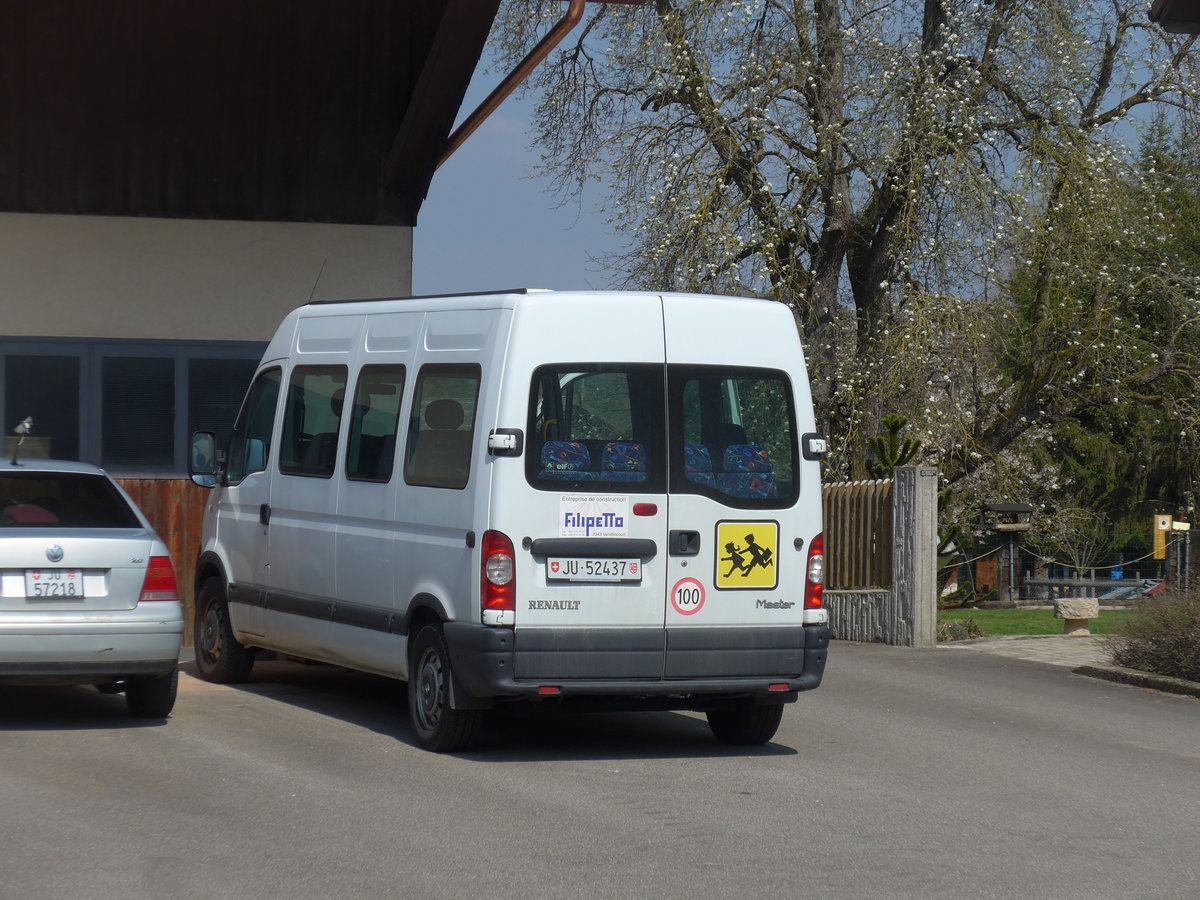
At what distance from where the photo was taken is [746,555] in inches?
372

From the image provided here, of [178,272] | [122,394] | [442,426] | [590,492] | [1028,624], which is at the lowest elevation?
[1028,624]

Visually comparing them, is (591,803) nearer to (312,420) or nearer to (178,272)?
(312,420)

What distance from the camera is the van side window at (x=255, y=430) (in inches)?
467

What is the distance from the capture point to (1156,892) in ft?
20.9

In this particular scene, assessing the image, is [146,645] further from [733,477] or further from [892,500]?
[892,500]

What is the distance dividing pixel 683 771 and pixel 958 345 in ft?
47.3

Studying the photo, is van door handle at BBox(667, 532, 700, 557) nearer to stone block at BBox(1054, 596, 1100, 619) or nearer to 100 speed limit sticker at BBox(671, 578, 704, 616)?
100 speed limit sticker at BBox(671, 578, 704, 616)

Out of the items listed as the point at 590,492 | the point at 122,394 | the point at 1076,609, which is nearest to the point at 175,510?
the point at 122,394

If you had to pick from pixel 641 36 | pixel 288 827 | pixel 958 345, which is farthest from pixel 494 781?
pixel 641 36

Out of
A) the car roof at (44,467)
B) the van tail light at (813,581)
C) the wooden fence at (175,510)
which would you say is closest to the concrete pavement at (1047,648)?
the van tail light at (813,581)

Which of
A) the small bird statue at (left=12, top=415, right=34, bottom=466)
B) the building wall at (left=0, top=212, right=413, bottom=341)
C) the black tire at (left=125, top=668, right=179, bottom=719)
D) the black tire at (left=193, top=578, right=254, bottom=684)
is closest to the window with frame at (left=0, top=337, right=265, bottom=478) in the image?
the small bird statue at (left=12, top=415, right=34, bottom=466)

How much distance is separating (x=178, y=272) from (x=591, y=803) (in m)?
9.67

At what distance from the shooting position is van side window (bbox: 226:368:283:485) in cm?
1185

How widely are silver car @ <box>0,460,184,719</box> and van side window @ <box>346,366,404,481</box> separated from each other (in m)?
1.27
